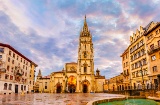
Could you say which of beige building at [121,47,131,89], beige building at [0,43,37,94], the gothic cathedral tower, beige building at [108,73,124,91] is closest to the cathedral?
the gothic cathedral tower

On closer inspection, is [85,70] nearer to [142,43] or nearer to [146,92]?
[142,43]

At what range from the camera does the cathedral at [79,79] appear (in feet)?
229

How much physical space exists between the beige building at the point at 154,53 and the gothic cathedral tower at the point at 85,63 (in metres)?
34.9

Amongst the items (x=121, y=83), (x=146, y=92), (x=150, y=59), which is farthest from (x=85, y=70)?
(x=146, y=92)

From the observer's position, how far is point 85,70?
7231 cm

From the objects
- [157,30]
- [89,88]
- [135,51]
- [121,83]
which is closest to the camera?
[157,30]

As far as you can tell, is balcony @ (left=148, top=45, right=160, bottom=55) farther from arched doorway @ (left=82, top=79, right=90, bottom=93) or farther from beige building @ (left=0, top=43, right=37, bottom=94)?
arched doorway @ (left=82, top=79, right=90, bottom=93)

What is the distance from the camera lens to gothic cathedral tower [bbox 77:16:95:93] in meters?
70.0

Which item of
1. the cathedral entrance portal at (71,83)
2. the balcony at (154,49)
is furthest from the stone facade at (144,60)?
the cathedral entrance portal at (71,83)

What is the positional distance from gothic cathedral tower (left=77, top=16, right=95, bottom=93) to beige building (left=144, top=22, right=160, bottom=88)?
34.9 m

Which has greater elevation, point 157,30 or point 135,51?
point 157,30

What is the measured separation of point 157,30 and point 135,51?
42.7 feet

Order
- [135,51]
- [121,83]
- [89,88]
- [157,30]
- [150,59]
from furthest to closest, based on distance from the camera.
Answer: [89,88]
[121,83]
[135,51]
[150,59]
[157,30]

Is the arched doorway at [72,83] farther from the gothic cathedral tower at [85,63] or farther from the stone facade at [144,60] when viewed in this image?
the stone facade at [144,60]
